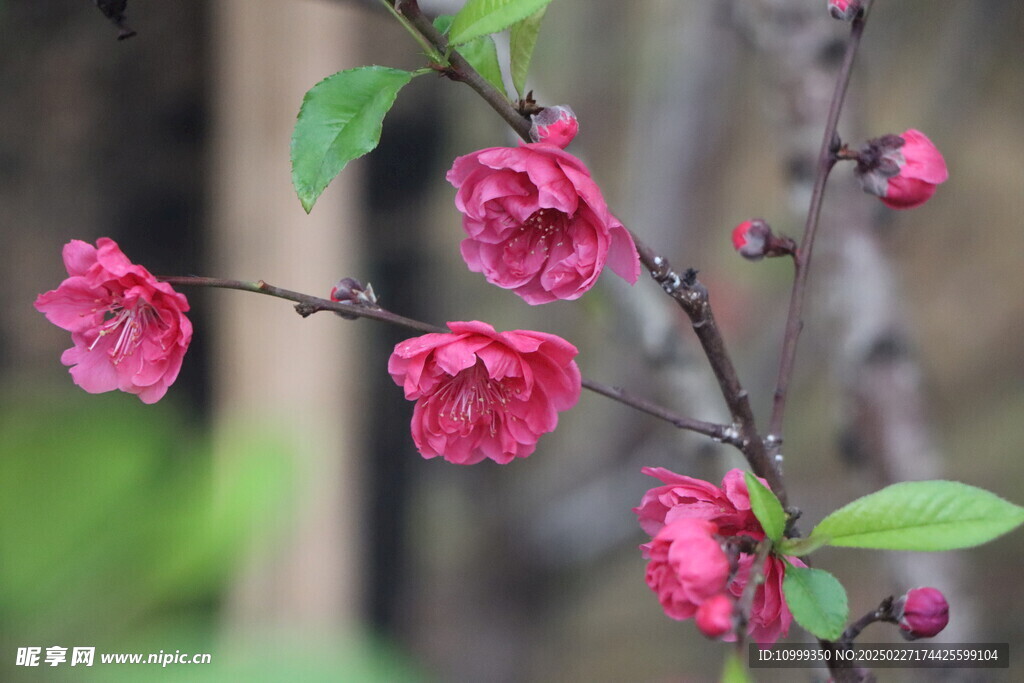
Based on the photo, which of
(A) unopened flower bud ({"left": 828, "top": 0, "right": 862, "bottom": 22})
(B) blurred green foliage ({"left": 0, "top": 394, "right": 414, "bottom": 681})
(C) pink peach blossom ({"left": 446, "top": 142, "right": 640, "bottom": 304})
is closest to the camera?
(C) pink peach blossom ({"left": 446, "top": 142, "right": 640, "bottom": 304})

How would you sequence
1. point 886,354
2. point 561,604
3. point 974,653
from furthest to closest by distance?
point 561,604
point 886,354
point 974,653

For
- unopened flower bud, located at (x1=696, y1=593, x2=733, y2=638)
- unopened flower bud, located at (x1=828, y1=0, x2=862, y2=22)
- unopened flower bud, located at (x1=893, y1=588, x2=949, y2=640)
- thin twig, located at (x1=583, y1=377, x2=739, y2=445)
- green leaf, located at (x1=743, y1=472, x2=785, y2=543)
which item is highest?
unopened flower bud, located at (x1=828, y1=0, x2=862, y2=22)

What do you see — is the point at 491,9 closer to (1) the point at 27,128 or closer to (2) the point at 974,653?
(2) the point at 974,653

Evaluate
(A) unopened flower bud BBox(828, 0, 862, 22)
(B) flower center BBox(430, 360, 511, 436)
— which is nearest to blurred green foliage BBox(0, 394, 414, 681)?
(B) flower center BBox(430, 360, 511, 436)

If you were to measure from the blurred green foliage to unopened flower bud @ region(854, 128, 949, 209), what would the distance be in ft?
2.15

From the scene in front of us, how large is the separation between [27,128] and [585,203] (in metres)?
1.51

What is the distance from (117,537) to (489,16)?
896 millimetres

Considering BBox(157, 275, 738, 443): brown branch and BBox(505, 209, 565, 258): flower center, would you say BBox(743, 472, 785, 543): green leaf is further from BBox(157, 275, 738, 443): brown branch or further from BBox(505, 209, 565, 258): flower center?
BBox(505, 209, 565, 258): flower center

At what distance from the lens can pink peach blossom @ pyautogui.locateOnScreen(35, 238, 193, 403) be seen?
563mm

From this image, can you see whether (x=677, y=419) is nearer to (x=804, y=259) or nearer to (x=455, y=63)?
(x=804, y=259)

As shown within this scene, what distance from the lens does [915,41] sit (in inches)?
77.2

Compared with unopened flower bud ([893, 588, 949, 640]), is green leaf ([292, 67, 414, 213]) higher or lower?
higher

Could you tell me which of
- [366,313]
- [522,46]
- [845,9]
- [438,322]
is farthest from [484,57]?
[438,322]

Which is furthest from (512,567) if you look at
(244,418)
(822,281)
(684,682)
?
(822,281)
